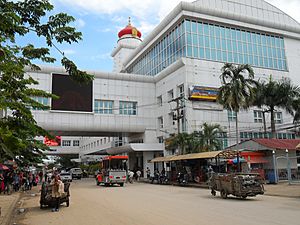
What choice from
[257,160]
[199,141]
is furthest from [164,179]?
[257,160]

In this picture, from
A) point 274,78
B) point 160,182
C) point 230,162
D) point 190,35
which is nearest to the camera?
point 230,162

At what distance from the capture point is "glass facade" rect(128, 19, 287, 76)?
151ft

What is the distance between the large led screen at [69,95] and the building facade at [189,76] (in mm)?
588

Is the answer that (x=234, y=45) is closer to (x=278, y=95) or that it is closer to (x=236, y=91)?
(x=278, y=95)

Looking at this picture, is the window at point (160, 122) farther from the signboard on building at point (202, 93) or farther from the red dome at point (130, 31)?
the red dome at point (130, 31)

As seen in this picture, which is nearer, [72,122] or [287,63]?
[72,122]

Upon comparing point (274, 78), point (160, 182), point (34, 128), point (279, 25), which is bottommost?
point (160, 182)

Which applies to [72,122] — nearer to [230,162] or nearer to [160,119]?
[160,119]

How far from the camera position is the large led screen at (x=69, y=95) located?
47062 mm

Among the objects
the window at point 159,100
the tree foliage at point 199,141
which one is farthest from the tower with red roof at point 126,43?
the tree foliage at point 199,141

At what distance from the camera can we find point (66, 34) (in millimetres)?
7488

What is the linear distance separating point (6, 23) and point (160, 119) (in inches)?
1821

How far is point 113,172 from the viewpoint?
31.6 meters

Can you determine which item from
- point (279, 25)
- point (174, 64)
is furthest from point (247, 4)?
point (174, 64)
